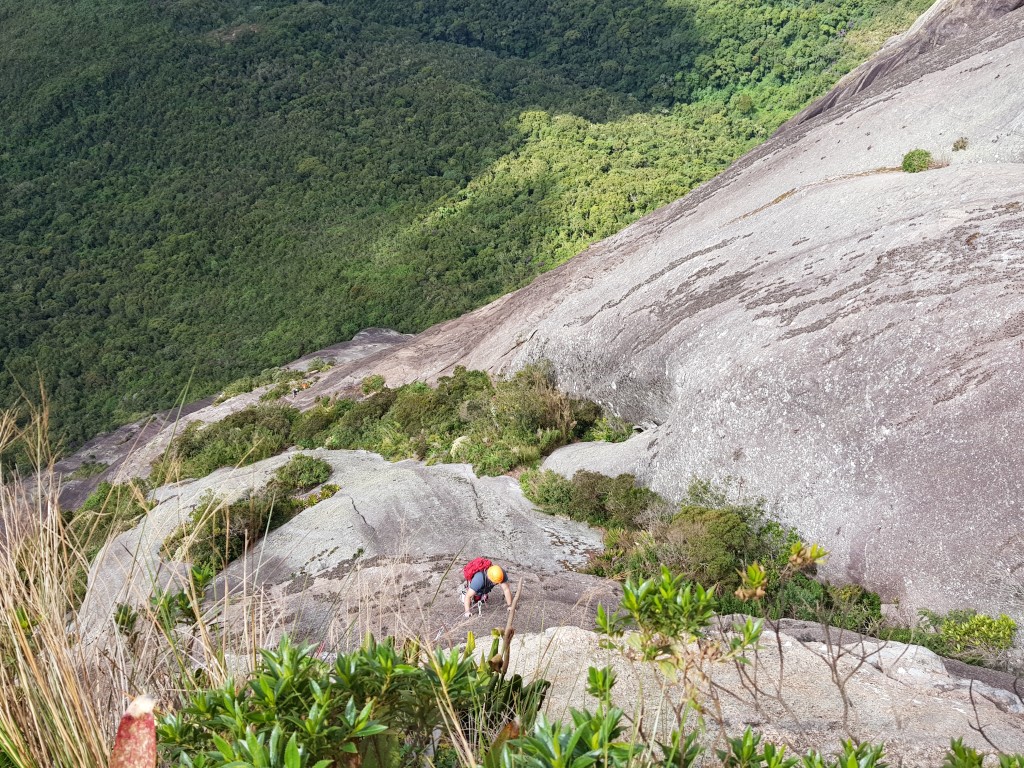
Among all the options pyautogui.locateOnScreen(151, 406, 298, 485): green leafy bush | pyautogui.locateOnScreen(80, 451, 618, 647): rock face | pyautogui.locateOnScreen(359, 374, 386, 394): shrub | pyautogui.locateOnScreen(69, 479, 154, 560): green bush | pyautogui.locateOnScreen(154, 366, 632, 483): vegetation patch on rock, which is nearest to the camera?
pyautogui.locateOnScreen(69, 479, 154, 560): green bush

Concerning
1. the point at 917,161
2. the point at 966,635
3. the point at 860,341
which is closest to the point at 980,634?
the point at 966,635

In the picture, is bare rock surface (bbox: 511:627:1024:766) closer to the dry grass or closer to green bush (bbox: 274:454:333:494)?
the dry grass

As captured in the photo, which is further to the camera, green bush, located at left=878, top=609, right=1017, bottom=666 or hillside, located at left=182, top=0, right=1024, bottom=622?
hillside, located at left=182, top=0, right=1024, bottom=622

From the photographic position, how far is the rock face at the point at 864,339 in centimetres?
890

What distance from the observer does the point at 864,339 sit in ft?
34.4

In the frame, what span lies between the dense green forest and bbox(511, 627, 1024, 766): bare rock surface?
3214 centimetres

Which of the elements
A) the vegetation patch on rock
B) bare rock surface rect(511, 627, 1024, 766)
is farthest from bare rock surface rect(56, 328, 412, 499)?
bare rock surface rect(511, 627, 1024, 766)

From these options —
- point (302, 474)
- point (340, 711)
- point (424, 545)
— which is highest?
point (340, 711)

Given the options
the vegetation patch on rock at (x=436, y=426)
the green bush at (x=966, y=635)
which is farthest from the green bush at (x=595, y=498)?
the green bush at (x=966, y=635)

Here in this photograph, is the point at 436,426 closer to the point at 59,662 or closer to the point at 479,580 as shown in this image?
the point at 479,580

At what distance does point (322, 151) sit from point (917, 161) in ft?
160

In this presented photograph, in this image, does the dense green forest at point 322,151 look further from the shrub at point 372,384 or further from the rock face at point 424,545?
the rock face at point 424,545

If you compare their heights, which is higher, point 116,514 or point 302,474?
point 116,514

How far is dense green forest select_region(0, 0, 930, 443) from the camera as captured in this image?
4116 centimetres
